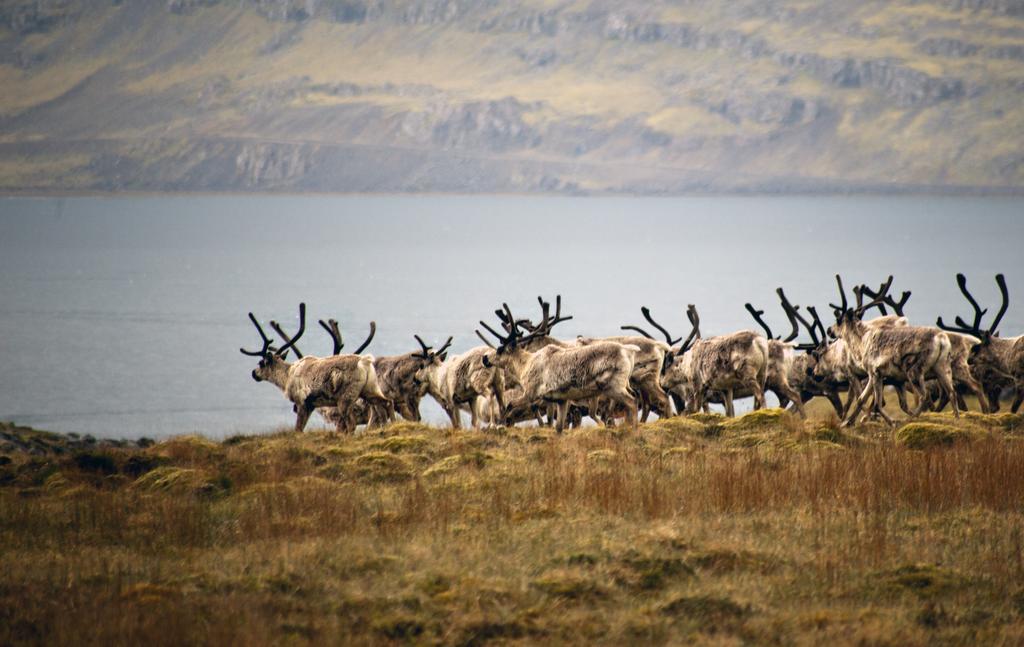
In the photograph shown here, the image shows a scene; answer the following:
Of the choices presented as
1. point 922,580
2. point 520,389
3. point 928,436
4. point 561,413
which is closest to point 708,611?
point 922,580

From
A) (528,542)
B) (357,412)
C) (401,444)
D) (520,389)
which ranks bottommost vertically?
(528,542)

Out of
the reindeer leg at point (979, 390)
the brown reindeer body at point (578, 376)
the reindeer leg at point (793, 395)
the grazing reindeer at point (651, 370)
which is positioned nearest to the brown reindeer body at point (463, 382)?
the brown reindeer body at point (578, 376)

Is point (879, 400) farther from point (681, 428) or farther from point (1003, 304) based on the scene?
point (1003, 304)

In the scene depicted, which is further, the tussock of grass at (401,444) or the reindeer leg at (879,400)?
the reindeer leg at (879,400)

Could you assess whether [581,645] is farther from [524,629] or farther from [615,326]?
[615,326]

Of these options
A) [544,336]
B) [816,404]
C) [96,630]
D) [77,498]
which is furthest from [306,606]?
[816,404]

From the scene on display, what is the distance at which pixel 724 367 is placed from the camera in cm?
2516

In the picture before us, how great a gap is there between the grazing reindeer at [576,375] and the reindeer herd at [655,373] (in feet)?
0.07

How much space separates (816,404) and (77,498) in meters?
29.2

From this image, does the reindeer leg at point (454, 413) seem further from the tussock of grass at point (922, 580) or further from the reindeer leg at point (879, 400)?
the tussock of grass at point (922, 580)

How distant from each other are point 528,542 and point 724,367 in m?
11.7

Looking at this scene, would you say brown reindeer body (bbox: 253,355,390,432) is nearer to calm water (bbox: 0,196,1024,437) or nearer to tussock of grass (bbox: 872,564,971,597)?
tussock of grass (bbox: 872,564,971,597)

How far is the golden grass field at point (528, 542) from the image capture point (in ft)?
38.5

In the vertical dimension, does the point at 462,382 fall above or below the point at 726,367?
below
